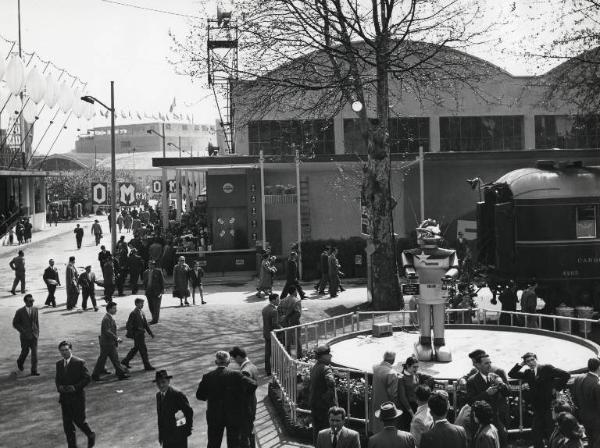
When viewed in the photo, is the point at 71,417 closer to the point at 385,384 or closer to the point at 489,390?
the point at 385,384

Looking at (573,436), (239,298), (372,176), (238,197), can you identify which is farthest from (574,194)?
(238,197)

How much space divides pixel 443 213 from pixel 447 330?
1860cm

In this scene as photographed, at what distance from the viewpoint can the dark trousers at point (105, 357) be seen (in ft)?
47.7

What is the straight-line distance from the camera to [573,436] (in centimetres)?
731

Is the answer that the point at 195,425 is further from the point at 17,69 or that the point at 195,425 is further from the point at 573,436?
the point at 17,69

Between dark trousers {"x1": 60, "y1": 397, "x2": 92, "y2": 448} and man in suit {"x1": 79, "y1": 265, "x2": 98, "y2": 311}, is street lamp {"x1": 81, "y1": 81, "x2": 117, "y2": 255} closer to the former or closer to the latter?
man in suit {"x1": 79, "y1": 265, "x2": 98, "y2": 311}

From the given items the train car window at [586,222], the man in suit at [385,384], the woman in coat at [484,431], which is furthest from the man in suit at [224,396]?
the train car window at [586,222]

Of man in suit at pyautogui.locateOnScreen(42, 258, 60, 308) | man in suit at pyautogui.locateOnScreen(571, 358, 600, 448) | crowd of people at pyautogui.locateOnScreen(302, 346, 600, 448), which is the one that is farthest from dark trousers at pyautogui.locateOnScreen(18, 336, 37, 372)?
man in suit at pyautogui.locateOnScreen(571, 358, 600, 448)

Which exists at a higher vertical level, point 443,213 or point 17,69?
point 17,69

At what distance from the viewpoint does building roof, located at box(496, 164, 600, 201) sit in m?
20.5

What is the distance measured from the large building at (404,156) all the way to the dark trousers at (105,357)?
14221 mm

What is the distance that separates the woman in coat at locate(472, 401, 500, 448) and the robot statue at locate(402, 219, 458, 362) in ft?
18.3

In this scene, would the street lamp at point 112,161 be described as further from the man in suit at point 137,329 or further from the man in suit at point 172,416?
the man in suit at point 172,416

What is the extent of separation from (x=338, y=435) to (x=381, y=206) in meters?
14.6
